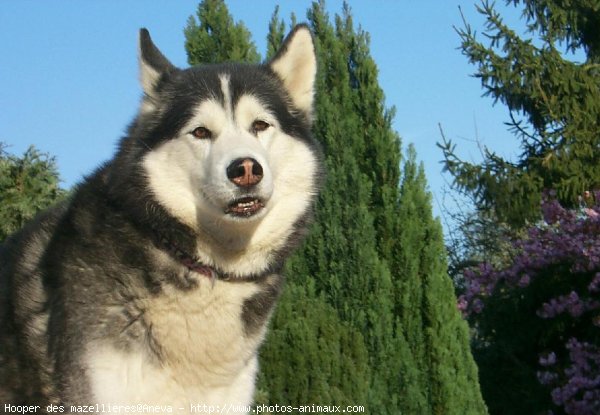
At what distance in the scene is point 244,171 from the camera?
3.29m

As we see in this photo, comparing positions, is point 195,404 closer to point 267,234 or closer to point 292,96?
point 267,234

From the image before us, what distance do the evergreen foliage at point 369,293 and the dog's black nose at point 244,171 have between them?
211cm

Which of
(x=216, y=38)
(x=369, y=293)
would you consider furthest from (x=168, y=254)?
(x=216, y=38)

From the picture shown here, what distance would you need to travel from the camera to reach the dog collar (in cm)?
349

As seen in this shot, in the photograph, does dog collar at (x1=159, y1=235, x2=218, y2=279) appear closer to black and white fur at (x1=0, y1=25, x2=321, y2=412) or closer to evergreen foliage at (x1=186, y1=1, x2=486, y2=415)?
black and white fur at (x1=0, y1=25, x2=321, y2=412)

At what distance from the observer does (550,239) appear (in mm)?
11031

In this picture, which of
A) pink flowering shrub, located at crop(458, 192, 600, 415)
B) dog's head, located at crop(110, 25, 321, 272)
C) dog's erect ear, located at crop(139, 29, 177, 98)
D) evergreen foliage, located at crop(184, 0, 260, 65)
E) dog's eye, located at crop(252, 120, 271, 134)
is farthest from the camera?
pink flowering shrub, located at crop(458, 192, 600, 415)

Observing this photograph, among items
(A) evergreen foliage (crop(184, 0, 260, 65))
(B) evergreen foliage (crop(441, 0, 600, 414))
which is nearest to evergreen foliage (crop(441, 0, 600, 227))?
(B) evergreen foliage (crop(441, 0, 600, 414))

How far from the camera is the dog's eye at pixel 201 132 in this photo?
11.5ft

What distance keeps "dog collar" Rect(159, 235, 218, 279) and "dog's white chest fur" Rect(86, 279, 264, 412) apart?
0.06 metres

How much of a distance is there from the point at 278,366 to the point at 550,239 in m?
6.78

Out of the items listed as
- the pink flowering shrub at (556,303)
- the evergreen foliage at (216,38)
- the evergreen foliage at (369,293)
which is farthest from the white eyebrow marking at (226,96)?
the pink flowering shrub at (556,303)

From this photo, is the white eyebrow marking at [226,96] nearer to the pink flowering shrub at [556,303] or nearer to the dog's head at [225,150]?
the dog's head at [225,150]

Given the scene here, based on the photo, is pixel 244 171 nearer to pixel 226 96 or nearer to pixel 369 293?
pixel 226 96
